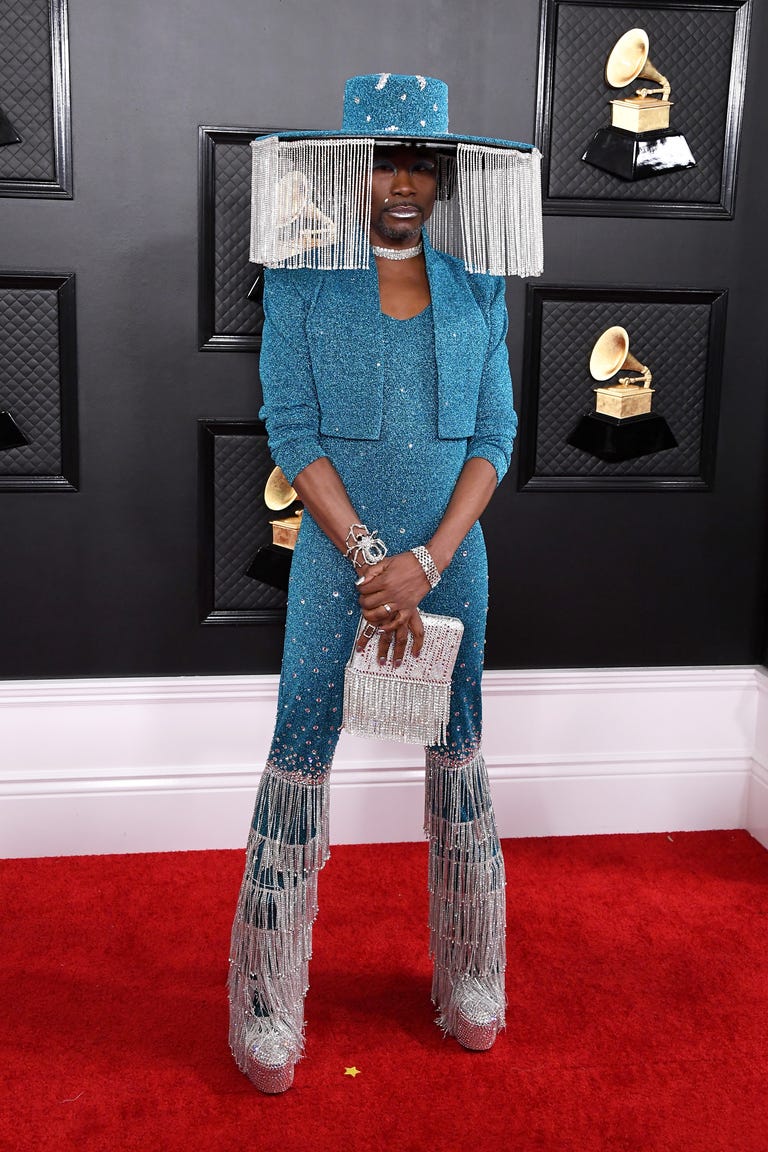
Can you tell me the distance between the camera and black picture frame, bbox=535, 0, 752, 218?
266 centimetres

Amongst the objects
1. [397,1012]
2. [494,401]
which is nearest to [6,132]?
[494,401]

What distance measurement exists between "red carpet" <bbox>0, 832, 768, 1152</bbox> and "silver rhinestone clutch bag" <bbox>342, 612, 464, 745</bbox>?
681 millimetres

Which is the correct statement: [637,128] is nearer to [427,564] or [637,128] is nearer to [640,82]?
[640,82]

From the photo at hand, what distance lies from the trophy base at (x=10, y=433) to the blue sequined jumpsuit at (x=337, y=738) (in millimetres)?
936

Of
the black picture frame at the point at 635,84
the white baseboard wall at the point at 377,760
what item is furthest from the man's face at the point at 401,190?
the white baseboard wall at the point at 377,760

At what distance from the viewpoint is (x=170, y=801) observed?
2936 mm

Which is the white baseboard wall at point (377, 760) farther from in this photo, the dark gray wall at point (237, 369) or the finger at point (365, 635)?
the finger at point (365, 635)

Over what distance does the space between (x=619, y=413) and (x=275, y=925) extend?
4.78 feet

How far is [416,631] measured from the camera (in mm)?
1987

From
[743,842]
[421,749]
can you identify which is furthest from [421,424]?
[743,842]

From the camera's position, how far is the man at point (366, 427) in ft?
6.15

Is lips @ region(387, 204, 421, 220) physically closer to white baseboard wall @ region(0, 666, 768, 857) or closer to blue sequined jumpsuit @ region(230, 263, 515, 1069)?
blue sequined jumpsuit @ region(230, 263, 515, 1069)

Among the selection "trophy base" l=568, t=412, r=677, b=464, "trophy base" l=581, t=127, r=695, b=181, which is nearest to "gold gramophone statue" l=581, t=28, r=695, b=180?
"trophy base" l=581, t=127, r=695, b=181

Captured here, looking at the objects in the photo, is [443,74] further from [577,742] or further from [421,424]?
→ [577,742]
